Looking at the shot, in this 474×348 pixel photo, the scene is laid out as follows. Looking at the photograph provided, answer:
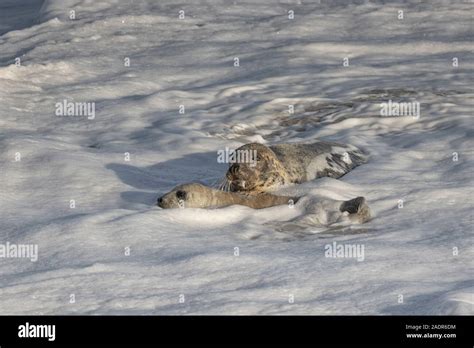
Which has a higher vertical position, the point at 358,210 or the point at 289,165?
the point at 289,165

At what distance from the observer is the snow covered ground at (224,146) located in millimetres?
5207

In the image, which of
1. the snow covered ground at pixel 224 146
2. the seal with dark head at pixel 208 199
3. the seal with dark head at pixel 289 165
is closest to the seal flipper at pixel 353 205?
the snow covered ground at pixel 224 146

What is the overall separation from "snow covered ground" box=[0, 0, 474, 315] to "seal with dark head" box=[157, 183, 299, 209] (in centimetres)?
12

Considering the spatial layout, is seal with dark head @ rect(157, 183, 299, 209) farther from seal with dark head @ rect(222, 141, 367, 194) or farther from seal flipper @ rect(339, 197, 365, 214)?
seal flipper @ rect(339, 197, 365, 214)

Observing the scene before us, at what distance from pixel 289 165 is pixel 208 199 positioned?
86 centimetres

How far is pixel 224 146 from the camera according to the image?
8555 mm

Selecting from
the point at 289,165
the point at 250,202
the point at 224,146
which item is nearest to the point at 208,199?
the point at 250,202

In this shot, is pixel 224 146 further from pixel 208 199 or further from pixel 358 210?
pixel 358 210

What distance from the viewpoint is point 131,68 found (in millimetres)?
11602

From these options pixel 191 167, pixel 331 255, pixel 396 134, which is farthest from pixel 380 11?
pixel 331 255

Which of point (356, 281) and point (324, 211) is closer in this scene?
point (356, 281)

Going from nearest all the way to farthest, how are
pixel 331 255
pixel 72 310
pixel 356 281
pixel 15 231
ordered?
pixel 72 310
pixel 356 281
pixel 331 255
pixel 15 231

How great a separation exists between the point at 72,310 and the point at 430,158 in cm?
392
